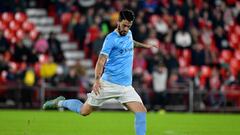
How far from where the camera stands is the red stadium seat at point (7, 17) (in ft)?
103

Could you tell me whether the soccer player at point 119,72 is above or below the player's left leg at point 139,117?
above

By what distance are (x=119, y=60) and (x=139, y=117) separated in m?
1.16

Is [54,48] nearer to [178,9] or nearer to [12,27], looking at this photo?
[12,27]

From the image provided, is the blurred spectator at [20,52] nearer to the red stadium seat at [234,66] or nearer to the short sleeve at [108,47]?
the red stadium seat at [234,66]

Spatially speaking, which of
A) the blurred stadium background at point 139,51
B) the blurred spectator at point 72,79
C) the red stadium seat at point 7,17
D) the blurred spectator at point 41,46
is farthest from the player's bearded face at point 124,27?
the red stadium seat at point 7,17

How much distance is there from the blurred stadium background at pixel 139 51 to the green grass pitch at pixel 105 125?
142 inches

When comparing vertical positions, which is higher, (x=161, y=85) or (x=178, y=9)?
(x=178, y=9)

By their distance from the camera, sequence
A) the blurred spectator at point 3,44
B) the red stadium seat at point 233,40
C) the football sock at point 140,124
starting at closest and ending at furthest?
the football sock at point 140,124, the blurred spectator at point 3,44, the red stadium seat at point 233,40

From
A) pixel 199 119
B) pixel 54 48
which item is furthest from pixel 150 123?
pixel 54 48

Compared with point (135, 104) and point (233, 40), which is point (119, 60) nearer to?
point (135, 104)

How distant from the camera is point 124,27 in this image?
1365 centimetres

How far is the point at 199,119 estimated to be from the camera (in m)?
24.1

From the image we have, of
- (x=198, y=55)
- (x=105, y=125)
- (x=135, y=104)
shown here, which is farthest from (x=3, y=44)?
(x=135, y=104)

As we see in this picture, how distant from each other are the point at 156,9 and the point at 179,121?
10.8 metres
